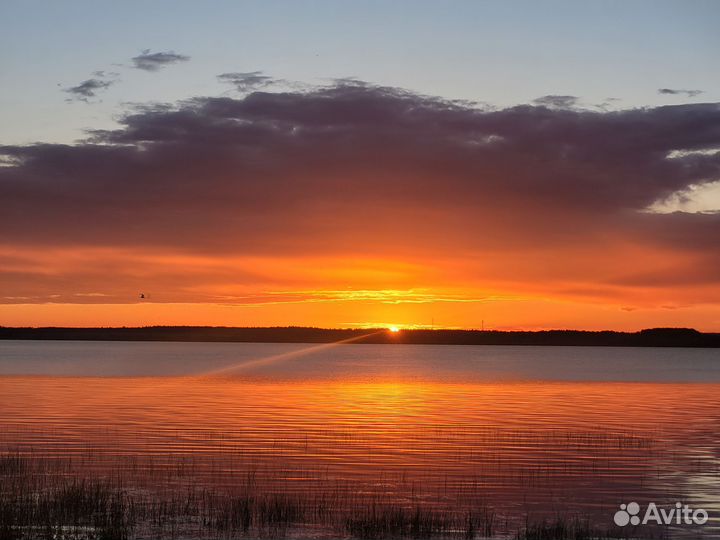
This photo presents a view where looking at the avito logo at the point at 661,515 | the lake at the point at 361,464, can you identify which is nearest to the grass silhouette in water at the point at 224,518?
the lake at the point at 361,464

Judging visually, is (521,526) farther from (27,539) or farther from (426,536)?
(27,539)

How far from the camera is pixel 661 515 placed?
25594 millimetres

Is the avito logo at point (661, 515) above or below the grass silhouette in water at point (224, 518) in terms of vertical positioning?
below

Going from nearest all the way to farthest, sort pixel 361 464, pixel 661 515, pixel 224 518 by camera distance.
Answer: pixel 224 518
pixel 661 515
pixel 361 464

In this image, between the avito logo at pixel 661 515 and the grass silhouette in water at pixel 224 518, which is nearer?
the grass silhouette in water at pixel 224 518

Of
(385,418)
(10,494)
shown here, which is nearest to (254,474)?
(10,494)

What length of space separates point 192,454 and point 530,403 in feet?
129

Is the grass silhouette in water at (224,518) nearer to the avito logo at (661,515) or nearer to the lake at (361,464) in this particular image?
the lake at (361,464)

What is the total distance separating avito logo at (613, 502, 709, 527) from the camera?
2461cm

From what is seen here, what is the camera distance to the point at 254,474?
31578mm

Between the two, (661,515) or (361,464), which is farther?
(361,464)

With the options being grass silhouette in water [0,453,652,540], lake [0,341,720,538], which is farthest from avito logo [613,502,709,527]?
grass silhouette in water [0,453,652,540]

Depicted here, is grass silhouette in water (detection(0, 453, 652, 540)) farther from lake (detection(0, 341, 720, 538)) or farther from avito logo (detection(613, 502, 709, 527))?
avito logo (detection(613, 502, 709, 527))

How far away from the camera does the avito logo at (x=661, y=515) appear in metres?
24.6
